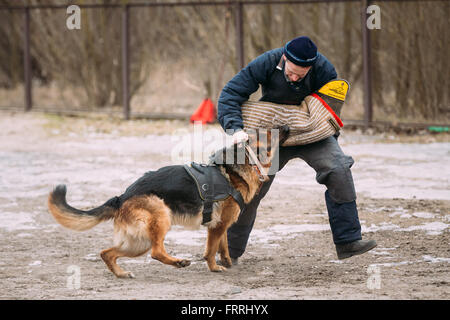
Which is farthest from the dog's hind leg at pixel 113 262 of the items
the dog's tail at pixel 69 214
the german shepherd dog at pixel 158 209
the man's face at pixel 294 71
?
the man's face at pixel 294 71

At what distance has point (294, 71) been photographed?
15.8 feet

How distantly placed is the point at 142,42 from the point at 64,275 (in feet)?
36.0

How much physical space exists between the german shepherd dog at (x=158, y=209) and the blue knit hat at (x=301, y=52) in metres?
0.49

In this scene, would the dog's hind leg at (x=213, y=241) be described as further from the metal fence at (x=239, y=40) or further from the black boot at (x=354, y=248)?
the metal fence at (x=239, y=40)

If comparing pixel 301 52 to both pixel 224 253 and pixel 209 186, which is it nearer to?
pixel 209 186

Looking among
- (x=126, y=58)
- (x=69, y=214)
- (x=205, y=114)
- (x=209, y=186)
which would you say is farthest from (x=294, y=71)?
(x=126, y=58)

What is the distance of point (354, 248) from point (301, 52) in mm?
1380

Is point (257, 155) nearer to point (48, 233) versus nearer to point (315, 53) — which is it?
point (315, 53)

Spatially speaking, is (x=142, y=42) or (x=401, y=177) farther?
(x=142, y=42)

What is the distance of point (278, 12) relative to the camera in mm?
13547

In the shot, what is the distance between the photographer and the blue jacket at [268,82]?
4.98 m

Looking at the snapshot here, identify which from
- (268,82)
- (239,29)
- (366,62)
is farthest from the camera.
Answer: (239,29)

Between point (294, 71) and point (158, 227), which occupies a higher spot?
point (294, 71)

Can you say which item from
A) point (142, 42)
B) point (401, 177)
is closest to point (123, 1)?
point (142, 42)
